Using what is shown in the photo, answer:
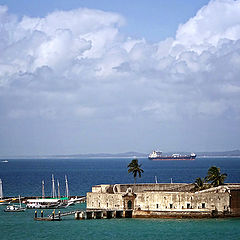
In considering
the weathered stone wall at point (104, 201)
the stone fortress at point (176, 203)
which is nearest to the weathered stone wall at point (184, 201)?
the stone fortress at point (176, 203)

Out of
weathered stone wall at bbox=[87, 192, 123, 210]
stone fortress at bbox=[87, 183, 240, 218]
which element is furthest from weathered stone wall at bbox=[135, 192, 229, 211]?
weathered stone wall at bbox=[87, 192, 123, 210]

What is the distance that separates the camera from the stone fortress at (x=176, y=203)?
82.4m

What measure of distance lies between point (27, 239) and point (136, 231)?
1249 centimetres

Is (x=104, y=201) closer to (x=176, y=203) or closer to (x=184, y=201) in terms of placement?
(x=176, y=203)

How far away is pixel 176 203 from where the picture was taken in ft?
274

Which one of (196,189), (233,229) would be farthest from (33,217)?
(233,229)

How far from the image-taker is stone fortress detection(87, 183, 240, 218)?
270 ft

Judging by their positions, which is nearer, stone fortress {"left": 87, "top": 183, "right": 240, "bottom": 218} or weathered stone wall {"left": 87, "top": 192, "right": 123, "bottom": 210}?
stone fortress {"left": 87, "top": 183, "right": 240, "bottom": 218}

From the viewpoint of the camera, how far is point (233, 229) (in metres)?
75.2

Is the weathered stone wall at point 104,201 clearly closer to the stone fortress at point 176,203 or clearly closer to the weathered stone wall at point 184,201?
the stone fortress at point 176,203

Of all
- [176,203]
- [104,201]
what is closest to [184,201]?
[176,203]

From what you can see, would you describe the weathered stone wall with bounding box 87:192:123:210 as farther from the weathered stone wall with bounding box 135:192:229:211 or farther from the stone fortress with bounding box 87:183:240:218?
the weathered stone wall with bounding box 135:192:229:211

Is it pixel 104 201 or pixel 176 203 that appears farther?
pixel 104 201

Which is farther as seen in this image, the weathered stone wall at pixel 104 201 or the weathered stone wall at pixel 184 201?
the weathered stone wall at pixel 104 201
